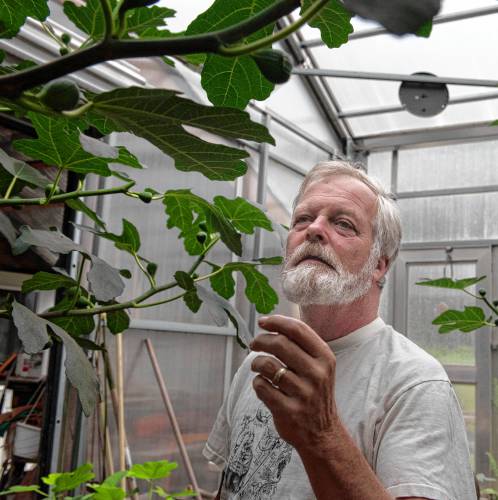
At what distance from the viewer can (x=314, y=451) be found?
97 cm

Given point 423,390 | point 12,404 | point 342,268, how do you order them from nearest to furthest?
point 423,390 → point 342,268 → point 12,404

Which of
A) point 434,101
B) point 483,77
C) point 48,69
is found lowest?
point 48,69

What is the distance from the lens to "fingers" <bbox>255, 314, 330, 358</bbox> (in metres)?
0.86

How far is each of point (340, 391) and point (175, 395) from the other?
316 centimetres

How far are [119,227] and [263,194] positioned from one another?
5.90 feet

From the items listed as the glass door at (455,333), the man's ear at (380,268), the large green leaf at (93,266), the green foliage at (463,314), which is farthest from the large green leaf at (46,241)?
the glass door at (455,333)

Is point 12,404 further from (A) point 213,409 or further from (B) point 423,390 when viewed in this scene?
(B) point 423,390

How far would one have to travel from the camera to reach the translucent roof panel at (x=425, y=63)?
5.60 meters

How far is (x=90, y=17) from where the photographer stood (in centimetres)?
67

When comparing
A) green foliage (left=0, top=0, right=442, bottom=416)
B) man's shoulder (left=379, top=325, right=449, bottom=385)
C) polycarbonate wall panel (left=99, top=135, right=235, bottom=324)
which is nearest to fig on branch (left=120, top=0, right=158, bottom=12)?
green foliage (left=0, top=0, right=442, bottom=416)

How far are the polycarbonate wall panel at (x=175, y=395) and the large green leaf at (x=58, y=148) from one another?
10.4 ft

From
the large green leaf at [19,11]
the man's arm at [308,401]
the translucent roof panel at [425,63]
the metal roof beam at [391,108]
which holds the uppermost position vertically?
the translucent roof panel at [425,63]

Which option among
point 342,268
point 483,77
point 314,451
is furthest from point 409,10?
point 483,77

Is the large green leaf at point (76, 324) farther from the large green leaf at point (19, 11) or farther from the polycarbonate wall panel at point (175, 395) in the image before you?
the polycarbonate wall panel at point (175, 395)
